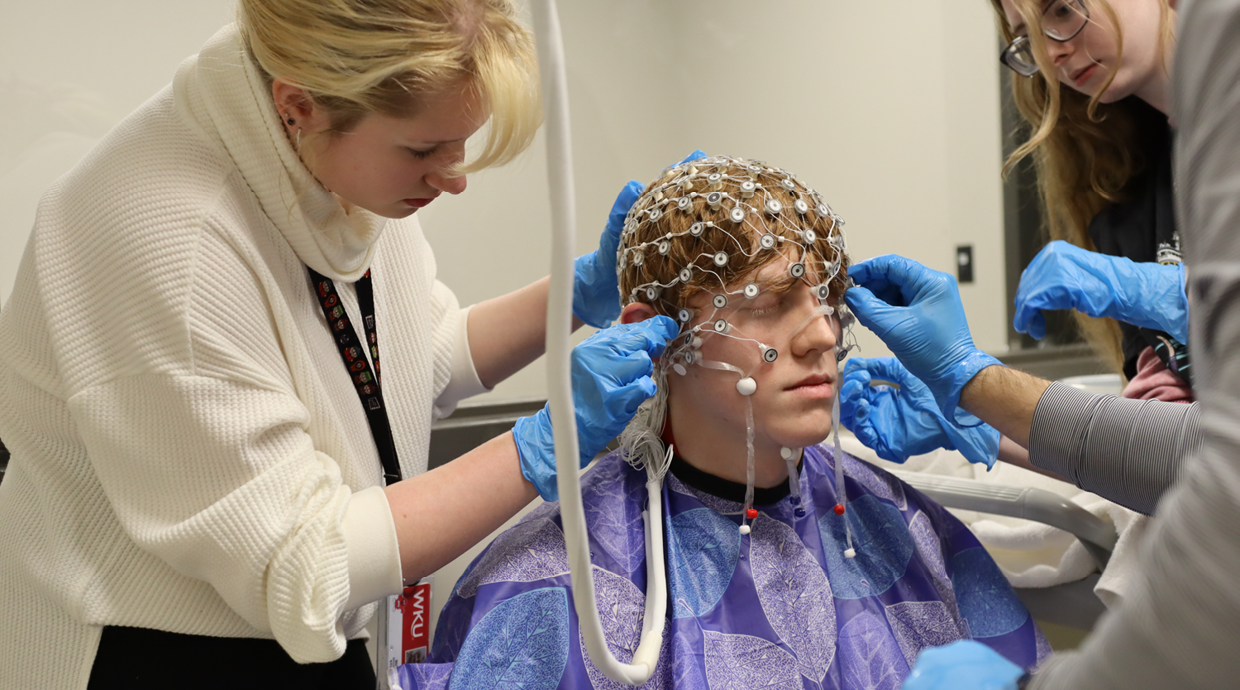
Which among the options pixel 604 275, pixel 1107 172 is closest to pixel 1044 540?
pixel 1107 172

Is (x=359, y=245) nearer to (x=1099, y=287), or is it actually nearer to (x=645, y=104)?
(x=1099, y=287)

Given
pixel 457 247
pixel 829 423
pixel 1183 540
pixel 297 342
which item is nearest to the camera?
pixel 1183 540

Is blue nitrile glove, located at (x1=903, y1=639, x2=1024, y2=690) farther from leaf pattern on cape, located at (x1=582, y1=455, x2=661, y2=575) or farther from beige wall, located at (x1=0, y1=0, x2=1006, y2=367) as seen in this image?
beige wall, located at (x1=0, y1=0, x2=1006, y2=367)

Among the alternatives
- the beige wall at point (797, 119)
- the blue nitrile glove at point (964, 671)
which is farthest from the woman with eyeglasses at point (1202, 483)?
the beige wall at point (797, 119)

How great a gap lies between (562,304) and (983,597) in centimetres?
106

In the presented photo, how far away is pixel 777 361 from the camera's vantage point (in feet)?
4.27

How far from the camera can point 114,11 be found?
1.85 metres

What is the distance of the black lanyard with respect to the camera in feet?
4.09

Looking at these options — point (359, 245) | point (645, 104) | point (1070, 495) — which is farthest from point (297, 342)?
point (645, 104)

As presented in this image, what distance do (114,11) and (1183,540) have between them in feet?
6.95

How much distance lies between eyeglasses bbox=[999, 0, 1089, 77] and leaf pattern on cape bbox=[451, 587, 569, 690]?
4.33ft

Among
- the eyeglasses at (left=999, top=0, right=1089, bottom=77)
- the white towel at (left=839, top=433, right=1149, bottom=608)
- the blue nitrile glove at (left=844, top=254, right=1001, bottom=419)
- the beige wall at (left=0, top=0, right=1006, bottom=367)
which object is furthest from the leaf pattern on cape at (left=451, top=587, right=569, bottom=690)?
the eyeglasses at (left=999, top=0, right=1089, bottom=77)

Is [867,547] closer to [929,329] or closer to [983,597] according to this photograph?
[983,597]

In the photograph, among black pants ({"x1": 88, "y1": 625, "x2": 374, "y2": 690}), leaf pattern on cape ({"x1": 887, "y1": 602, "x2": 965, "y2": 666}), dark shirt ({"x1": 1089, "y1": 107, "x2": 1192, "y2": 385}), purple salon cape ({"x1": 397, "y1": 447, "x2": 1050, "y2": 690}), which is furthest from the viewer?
dark shirt ({"x1": 1089, "y1": 107, "x2": 1192, "y2": 385})
